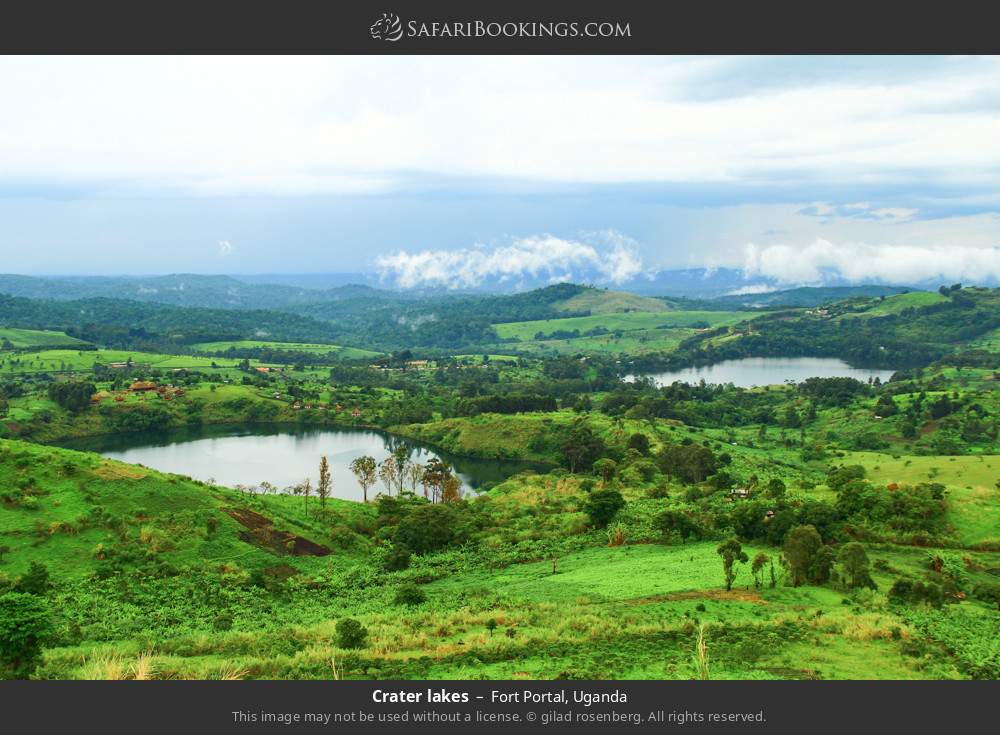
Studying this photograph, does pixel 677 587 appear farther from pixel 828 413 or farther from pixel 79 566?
pixel 828 413

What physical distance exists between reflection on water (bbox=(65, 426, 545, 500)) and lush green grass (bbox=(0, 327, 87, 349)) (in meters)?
101

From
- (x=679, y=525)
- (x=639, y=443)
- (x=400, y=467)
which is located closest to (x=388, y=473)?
(x=400, y=467)

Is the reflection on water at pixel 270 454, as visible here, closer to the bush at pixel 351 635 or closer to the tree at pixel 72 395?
the tree at pixel 72 395

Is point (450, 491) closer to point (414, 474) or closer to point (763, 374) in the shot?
point (414, 474)

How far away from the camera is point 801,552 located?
30875 millimetres

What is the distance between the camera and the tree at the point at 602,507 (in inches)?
1802

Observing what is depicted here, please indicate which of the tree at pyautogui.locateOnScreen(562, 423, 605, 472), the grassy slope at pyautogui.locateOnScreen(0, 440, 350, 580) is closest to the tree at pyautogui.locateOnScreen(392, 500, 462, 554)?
the grassy slope at pyautogui.locateOnScreen(0, 440, 350, 580)

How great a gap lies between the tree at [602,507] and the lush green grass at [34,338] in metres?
178

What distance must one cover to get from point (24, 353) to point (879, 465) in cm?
17395

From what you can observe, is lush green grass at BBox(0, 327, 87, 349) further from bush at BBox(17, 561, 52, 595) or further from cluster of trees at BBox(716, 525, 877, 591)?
cluster of trees at BBox(716, 525, 877, 591)

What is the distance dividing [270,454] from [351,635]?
7571 centimetres

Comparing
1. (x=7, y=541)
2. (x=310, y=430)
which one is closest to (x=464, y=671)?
(x=7, y=541)

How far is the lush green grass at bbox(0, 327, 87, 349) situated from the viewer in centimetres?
18088

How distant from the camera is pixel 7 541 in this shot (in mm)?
35344
